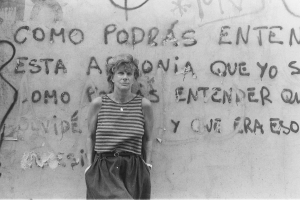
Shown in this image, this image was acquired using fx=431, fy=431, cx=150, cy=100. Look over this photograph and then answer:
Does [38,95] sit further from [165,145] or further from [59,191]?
[165,145]

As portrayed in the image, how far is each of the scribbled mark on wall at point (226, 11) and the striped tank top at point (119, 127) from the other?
1.26 metres

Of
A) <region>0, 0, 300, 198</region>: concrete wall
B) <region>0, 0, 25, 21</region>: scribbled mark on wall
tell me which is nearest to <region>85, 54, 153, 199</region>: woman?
<region>0, 0, 300, 198</region>: concrete wall

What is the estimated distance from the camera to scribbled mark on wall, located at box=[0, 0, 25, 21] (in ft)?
14.9

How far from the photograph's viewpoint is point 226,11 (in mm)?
4602

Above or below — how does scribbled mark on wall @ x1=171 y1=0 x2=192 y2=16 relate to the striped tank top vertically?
above

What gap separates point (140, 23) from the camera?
4574 mm

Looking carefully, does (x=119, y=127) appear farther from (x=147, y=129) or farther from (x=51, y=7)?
(x=51, y=7)

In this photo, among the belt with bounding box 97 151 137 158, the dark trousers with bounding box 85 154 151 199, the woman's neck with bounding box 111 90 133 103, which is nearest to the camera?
the dark trousers with bounding box 85 154 151 199

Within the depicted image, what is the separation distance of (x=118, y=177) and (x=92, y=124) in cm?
62

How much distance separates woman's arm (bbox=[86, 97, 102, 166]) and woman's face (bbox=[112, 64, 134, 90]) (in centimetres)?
27

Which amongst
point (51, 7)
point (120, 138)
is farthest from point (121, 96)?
point (51, 7)

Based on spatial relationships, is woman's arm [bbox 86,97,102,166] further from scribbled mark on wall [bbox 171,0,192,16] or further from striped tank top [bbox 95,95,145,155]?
scribbled mark on wall [bbox 171,0,192,16]

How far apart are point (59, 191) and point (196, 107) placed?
1.72 metres

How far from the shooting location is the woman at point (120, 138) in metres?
3.93
